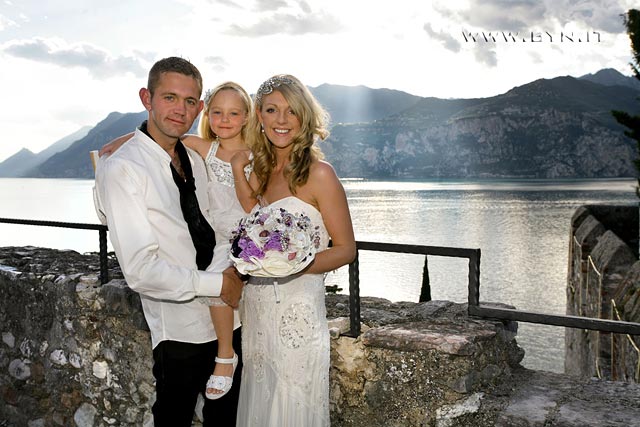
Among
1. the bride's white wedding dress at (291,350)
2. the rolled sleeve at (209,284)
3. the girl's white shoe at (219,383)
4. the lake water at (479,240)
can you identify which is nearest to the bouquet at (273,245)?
the rolled sleeve at (209,284)

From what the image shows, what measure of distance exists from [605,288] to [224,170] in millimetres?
9965

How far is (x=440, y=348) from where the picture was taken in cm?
266

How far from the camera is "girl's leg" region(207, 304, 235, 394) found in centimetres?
238

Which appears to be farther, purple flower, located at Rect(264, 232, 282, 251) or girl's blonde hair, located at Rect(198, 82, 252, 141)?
girl's blonde hair, located at Rect(198, 82, 252, 141)

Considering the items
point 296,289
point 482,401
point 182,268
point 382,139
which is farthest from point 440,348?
point 382,139

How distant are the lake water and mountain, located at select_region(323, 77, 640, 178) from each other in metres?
33.1

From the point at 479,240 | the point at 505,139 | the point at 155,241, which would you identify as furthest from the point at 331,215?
the point at 505,139

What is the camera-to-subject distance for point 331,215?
2.38 m

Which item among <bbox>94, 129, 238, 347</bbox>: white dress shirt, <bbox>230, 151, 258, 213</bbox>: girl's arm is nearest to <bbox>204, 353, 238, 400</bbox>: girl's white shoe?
<bbox>94, 129, 238, 347</bbox>: white dress shirt

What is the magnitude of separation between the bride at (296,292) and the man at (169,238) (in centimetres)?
18

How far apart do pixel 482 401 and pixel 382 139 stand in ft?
583

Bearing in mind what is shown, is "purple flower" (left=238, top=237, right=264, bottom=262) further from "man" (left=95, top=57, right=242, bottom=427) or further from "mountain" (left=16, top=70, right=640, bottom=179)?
"mountain" (left=16, top=70, right=640, bottom=179)

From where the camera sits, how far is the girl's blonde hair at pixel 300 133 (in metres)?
2.42

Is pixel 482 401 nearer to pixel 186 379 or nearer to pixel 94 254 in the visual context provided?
pixel 186 379
